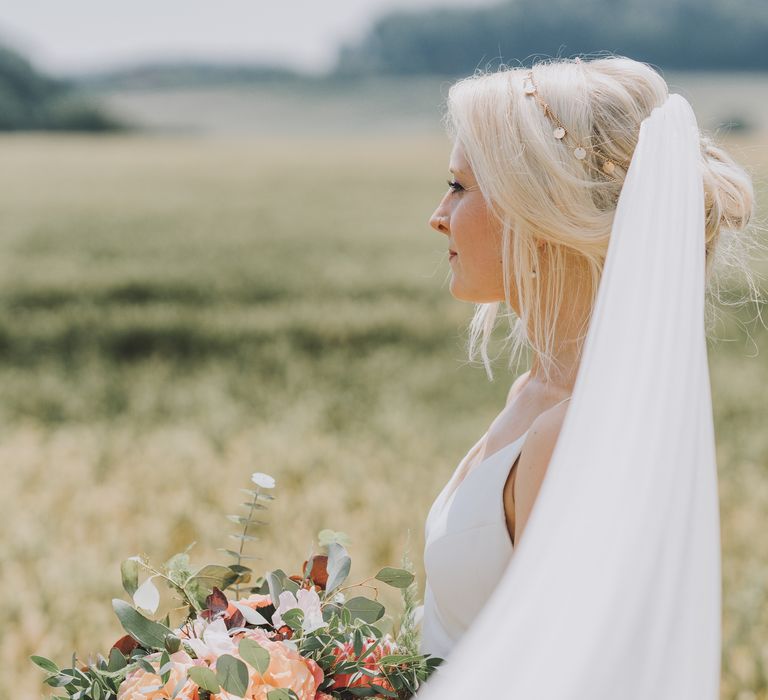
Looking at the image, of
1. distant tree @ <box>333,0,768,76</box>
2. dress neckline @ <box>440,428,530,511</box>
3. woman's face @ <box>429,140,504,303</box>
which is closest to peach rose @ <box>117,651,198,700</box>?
dress neckline @ <box>440,428,530,511</box>

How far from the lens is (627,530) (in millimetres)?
1259

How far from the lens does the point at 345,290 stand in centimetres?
1154

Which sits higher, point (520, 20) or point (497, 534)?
point (520, 20)

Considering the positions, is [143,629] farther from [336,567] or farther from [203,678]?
[336,567]

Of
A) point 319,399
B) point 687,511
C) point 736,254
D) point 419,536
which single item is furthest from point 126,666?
point 319,399

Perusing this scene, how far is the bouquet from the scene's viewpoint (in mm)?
1510

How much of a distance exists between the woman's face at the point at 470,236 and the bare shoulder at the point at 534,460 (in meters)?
0.39

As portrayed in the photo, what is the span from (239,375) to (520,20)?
9859 centimetres

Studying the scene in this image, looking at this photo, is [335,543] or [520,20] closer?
[335,543]

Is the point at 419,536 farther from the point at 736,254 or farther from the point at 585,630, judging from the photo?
the point at 585,630

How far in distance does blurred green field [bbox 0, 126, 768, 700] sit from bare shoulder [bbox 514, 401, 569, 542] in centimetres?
117

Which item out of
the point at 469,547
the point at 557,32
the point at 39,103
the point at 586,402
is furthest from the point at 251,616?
the point at 557,32

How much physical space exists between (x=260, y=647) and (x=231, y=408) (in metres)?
5.38

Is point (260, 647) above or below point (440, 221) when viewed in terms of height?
below
